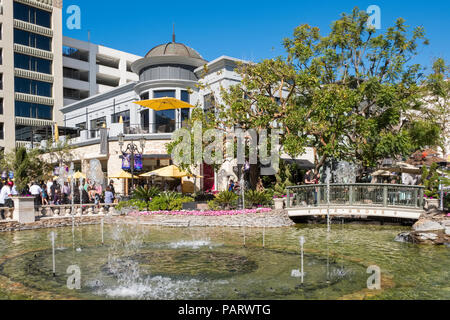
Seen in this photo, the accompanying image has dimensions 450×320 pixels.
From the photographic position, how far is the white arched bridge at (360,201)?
1831 cm

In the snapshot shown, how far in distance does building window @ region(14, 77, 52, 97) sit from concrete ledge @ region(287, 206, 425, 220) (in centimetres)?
3987

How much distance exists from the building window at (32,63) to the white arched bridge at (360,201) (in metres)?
40.3

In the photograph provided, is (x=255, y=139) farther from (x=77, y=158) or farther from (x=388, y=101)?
(x=77, y=158)

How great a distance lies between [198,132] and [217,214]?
5.31m

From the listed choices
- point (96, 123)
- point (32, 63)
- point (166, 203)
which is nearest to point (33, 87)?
point (32, 63)

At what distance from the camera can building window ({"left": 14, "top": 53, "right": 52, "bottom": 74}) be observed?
154 feet

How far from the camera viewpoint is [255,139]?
23.6 m

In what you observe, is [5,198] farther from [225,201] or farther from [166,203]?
[225,201]

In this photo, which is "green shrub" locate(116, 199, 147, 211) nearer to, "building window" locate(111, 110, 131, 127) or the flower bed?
the flower bed

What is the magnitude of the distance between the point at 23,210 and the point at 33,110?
3418 cm

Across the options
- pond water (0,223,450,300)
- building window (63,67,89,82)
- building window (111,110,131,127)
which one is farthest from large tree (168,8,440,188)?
building window (63,67,89,82)

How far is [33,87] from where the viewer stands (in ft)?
159
